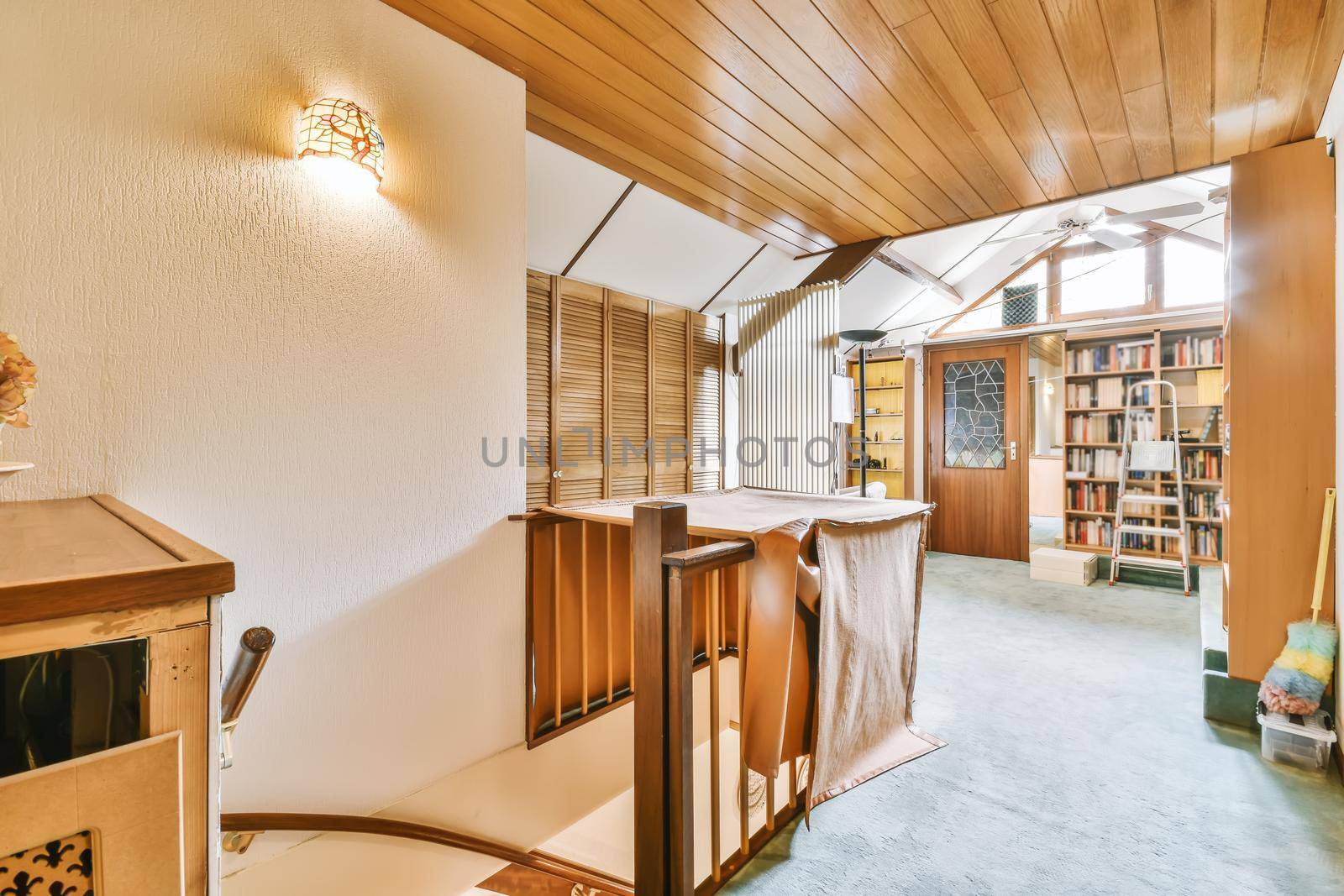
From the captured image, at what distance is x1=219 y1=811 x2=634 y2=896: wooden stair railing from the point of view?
1348 millimetres

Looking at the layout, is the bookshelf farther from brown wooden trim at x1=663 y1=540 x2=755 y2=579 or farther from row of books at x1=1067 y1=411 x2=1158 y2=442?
brown wooden trim at x1=663 y1=540 x2=755 y2=579

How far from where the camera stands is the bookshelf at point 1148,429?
465 cm

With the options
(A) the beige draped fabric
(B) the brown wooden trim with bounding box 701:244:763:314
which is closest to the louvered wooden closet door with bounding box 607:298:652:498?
(B) the brown wooden trim with bounding box 701:244:763:314

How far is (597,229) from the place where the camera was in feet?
9.87

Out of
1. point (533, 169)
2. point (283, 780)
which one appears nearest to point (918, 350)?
point (533, 169)

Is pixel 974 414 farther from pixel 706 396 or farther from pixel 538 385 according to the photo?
pixel 538 385

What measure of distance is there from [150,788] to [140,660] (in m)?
0.13

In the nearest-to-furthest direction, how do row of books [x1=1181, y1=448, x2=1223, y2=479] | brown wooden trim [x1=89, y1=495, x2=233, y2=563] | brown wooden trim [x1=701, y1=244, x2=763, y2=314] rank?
brown wooden trim [x1=89, y1=495, x2=233, y2=563], brown wooden trim [x1=701, y1=244, x2=763, y2=314], row of books [x1=1181, y1=448, x2=1223, y2=479]

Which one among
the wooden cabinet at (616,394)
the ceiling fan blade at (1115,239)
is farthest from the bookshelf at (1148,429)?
the wooden cabinet at (616,394)

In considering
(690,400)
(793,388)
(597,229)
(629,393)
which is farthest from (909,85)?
(690,400)

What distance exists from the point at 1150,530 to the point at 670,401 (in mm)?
3949

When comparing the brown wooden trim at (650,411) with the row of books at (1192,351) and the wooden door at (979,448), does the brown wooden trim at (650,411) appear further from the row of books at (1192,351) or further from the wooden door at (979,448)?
the row of books at (1192,351)

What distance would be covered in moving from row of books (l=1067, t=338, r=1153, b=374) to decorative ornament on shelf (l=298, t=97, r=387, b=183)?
5820 mm

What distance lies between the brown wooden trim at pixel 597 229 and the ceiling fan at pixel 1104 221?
227 cm
